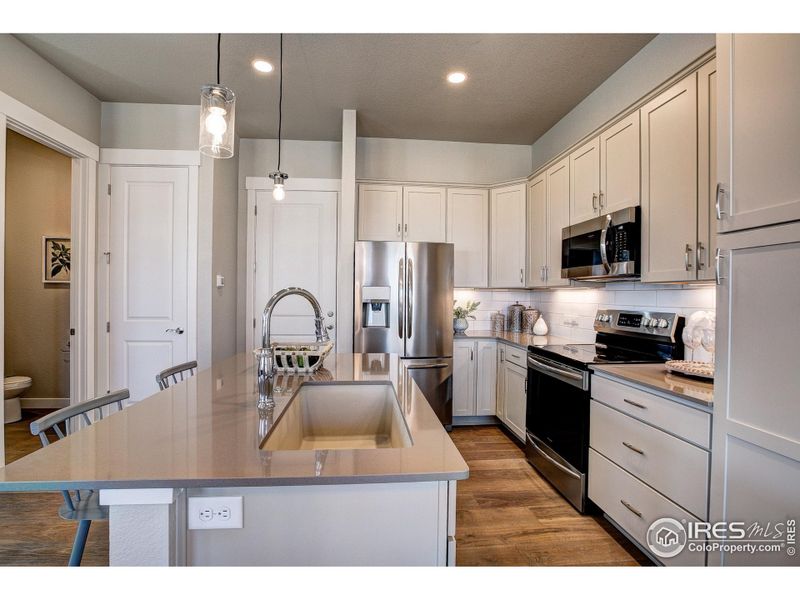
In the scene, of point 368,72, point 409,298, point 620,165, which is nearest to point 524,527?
point 409,298

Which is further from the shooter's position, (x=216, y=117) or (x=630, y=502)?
(x=630, y=502)

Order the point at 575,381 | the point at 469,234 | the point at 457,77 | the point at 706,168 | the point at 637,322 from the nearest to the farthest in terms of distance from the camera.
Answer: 1. the point at 706,168
2. the point at 575,381
3. the point at 637,322
4. the point at 457,77
5. the point at 469,234

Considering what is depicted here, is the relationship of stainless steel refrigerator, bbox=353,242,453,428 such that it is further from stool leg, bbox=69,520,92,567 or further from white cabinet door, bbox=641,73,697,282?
stool leg, bbox=69,520,92,567

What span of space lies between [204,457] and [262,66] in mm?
2817

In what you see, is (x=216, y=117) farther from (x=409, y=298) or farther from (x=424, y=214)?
(x=424, y=214)

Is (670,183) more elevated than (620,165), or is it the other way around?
(620,165)

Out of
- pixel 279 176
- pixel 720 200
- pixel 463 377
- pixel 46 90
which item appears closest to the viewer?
pixel 720 200

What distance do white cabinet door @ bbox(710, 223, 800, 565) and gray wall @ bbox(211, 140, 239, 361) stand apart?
11.2ft

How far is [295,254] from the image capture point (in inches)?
164

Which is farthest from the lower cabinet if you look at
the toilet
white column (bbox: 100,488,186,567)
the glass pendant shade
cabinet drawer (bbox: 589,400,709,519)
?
the toilet

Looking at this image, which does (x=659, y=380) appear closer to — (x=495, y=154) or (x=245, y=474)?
(x=245, y=474)

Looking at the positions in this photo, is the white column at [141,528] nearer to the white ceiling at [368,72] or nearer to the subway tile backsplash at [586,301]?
the subway tile backsplash at [586,301]

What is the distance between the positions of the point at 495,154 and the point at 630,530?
3468mm

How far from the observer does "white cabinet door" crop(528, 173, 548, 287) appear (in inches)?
136
